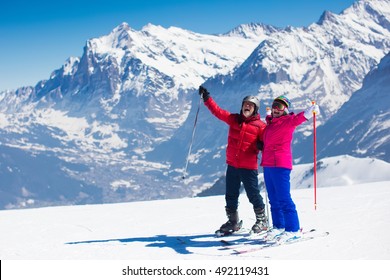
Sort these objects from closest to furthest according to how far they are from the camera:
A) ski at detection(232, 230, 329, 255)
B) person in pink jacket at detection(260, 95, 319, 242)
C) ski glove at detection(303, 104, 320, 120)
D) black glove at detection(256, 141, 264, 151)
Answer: ski at detection(232, 230, 329, 255), ski glove at detection(303, 104, 320, 120), person in pink jacket at detection(260, 95, 319, 242), black glove at detection(256, 141, 264, 151)

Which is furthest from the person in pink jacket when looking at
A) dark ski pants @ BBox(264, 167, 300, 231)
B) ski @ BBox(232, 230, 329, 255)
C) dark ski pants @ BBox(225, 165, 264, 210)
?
dark ski pants @ BBox(225, 165, 264, 210)

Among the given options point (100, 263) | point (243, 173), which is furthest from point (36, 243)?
point (243, 173)

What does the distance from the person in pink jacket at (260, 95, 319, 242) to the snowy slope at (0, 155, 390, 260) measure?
1.74ft

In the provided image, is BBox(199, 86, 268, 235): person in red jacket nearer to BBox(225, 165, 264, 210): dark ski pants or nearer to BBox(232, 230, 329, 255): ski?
BBox(225, 165, 264, 210): dark ski pants

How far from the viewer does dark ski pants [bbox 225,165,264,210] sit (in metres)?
8.72

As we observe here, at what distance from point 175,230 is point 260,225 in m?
1.97

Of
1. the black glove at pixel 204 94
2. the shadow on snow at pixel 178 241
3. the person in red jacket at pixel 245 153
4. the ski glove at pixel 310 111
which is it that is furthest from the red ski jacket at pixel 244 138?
the shadow on snow at pixel 178 241

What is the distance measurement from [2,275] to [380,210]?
724 centimetres

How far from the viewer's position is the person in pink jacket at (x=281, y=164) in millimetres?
7988

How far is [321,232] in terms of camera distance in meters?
8.35

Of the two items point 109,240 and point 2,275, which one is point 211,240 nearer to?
point 109,240

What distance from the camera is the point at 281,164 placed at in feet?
26.2

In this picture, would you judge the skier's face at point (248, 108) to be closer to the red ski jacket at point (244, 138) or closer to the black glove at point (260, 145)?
the red ski jacket at point (244, 138)

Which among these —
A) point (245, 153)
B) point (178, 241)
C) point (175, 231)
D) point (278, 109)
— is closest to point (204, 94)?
point (245, 153)
